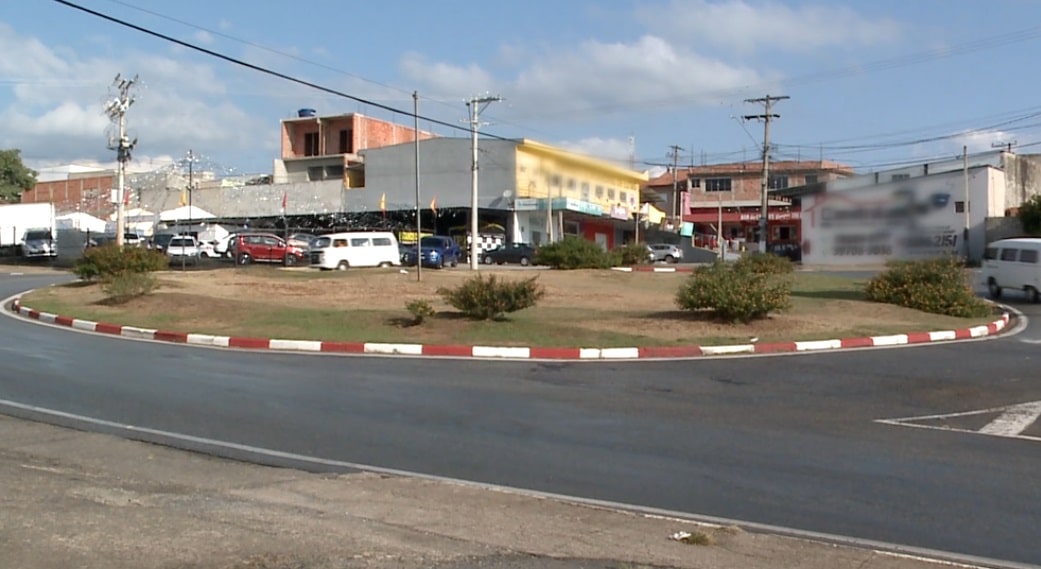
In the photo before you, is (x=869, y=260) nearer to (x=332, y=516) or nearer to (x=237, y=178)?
(x=332, y=516)

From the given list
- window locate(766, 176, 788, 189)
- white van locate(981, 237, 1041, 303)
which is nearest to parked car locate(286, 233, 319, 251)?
window locate(766, 176, 788, 189)

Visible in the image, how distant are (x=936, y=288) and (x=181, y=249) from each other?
38.3m

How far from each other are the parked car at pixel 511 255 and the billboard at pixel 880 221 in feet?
119

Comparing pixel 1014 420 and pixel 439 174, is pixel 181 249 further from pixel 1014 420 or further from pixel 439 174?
pixel 1014 420

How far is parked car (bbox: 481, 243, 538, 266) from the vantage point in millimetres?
54812

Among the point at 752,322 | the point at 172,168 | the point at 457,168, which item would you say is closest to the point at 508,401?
the point at 752,322

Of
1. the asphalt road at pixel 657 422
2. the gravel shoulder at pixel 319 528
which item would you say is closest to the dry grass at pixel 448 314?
the asphalt road at pixel 657 422

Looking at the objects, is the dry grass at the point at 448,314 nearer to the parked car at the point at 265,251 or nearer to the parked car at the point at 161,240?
the parked car at the point at 265,251

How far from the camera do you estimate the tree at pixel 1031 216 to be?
46219 millimetres

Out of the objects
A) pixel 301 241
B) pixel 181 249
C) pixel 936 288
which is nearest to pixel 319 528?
pixel 936 288

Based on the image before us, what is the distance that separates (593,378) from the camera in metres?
13.9

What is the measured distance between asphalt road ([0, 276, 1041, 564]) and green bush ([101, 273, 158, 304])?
25.6ft

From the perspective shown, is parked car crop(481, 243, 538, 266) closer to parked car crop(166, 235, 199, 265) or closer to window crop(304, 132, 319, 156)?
parked car crop(166, 235, 199, 265)

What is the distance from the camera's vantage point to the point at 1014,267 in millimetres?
28844
